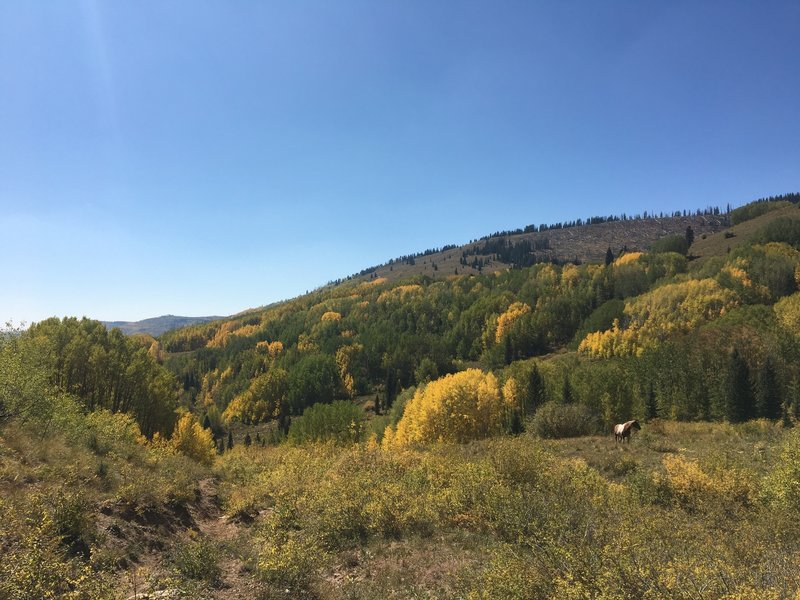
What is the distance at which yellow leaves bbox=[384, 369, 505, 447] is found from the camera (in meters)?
65.2

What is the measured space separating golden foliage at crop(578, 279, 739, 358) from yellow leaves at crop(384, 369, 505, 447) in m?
65.7

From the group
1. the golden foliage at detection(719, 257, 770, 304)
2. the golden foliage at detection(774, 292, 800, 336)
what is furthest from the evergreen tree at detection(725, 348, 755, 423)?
the golden foliage at detection(719, 257, 770, 304)

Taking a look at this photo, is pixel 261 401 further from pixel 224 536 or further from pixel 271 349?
pixel 224 536

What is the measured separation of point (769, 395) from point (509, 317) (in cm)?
10114

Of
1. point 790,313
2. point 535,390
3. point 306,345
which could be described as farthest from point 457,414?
point 306,345

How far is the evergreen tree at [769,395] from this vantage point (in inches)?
2771

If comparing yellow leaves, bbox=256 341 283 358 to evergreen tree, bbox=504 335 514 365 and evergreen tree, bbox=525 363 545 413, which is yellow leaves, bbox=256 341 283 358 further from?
evergreen tree, bbox=525 363 545 413

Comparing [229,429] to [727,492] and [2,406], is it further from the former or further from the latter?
[727,492]

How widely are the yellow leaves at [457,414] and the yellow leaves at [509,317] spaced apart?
314 ft

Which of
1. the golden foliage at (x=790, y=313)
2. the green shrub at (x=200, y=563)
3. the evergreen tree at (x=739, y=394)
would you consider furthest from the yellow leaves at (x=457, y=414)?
the golden foliage at (x=790, y=313)

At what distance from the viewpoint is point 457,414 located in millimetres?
65500

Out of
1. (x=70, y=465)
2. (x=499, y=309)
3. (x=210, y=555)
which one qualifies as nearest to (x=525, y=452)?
(x=210, y=555)

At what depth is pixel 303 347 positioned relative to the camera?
18912 centimetres

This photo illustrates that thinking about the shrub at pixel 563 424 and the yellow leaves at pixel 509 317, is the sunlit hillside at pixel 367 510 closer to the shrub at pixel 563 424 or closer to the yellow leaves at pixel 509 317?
the shrub at pixel 563 424
